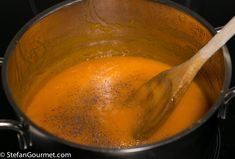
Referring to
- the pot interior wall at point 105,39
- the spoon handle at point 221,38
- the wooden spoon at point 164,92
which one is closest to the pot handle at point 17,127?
the pot interior wall at point 105,39

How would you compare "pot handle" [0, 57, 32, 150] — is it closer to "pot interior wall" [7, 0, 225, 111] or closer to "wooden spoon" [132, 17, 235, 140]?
"pot interior wall" [7, 0, 225, 111]

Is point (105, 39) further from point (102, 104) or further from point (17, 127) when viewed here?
point (17, 127)

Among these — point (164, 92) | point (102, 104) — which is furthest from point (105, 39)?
point (164, 92)

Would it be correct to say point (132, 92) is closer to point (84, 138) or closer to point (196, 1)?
point (84, 138)

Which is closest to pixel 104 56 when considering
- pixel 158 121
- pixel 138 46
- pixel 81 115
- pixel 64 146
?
pixel 138 46

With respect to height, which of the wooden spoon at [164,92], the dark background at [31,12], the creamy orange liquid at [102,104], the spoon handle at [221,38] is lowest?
the creamy orange liquid at [102,104]

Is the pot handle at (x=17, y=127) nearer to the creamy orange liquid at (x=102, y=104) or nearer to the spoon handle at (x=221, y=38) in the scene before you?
the creamy orange liquid at (x=102, y=104)

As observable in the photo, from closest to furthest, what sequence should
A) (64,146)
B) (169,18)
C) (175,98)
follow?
(64,146)
(175,98)
(169,18)

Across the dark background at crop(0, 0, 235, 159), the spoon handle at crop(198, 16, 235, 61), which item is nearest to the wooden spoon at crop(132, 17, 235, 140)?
the spoon handle at crop(198, 16, 235, 61)
